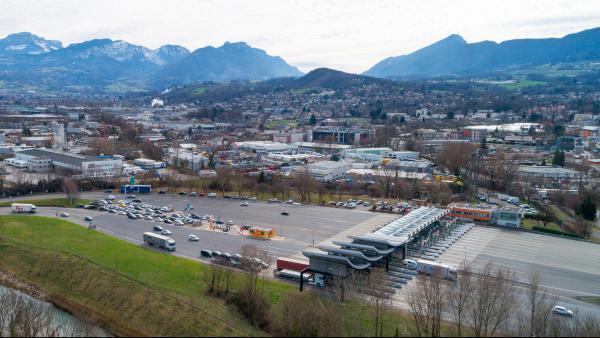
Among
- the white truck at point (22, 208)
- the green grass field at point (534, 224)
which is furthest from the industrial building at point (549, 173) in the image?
the white truck at point (22, 208)

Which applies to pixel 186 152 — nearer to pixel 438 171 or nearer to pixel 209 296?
pixel 438 171

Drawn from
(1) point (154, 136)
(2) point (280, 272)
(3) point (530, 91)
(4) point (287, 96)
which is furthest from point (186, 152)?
(3) point (530, 91)

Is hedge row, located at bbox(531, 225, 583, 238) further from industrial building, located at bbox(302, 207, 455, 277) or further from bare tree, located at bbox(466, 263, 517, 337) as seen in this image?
bare tree, located at bbox(466, 263, 517, 337)

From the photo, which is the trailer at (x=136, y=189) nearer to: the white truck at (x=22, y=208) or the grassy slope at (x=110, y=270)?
the white truck at (x=22, y=208)

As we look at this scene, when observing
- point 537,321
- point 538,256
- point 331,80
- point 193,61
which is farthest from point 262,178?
point 193,61

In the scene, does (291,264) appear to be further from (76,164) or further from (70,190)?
(76,164)

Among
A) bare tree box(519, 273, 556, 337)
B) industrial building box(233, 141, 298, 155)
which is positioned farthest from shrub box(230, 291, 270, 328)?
industrial building box(233, 141, 298, 155)

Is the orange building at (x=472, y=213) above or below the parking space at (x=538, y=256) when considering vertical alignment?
above
